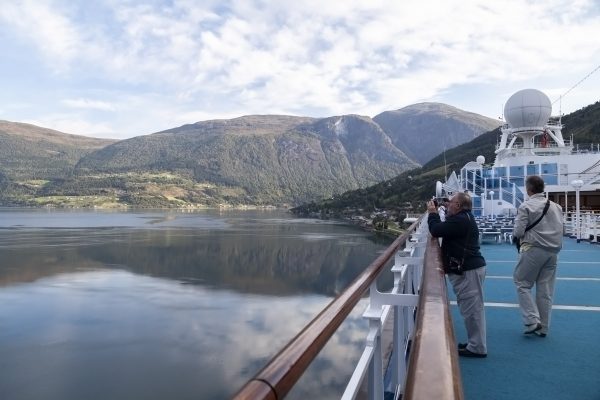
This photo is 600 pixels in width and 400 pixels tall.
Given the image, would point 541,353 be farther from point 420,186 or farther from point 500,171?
point 420,186

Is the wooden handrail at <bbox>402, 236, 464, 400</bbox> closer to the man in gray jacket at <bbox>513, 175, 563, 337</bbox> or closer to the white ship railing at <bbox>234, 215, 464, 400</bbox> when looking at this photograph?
the white ship railing at <bbox>234, 215, 464, 400</bbox>

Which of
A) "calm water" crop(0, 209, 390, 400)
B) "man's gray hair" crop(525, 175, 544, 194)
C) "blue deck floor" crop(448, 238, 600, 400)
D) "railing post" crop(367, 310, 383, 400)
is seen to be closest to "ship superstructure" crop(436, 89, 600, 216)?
"calm water" crop(0, 209, 390, 400)

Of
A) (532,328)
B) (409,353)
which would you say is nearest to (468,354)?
(532,328)

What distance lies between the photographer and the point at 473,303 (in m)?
3.14

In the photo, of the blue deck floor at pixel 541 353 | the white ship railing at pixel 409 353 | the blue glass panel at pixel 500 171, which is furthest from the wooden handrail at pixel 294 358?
the blue glass panel at pixel 500 171

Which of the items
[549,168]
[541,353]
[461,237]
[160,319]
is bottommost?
[160,319]

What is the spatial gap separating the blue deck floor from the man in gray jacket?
0.19 metres

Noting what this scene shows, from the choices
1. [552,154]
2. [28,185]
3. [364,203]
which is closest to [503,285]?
[552,154]

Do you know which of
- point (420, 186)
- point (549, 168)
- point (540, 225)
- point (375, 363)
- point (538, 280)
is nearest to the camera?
point (375, 363)

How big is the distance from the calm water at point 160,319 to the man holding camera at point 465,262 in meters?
7.75

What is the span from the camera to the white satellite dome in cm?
2366

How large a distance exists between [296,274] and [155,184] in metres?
132

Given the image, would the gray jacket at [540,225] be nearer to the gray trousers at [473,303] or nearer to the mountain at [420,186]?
the gray trousers at [473,303]

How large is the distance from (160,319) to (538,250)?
15248 millimetres
